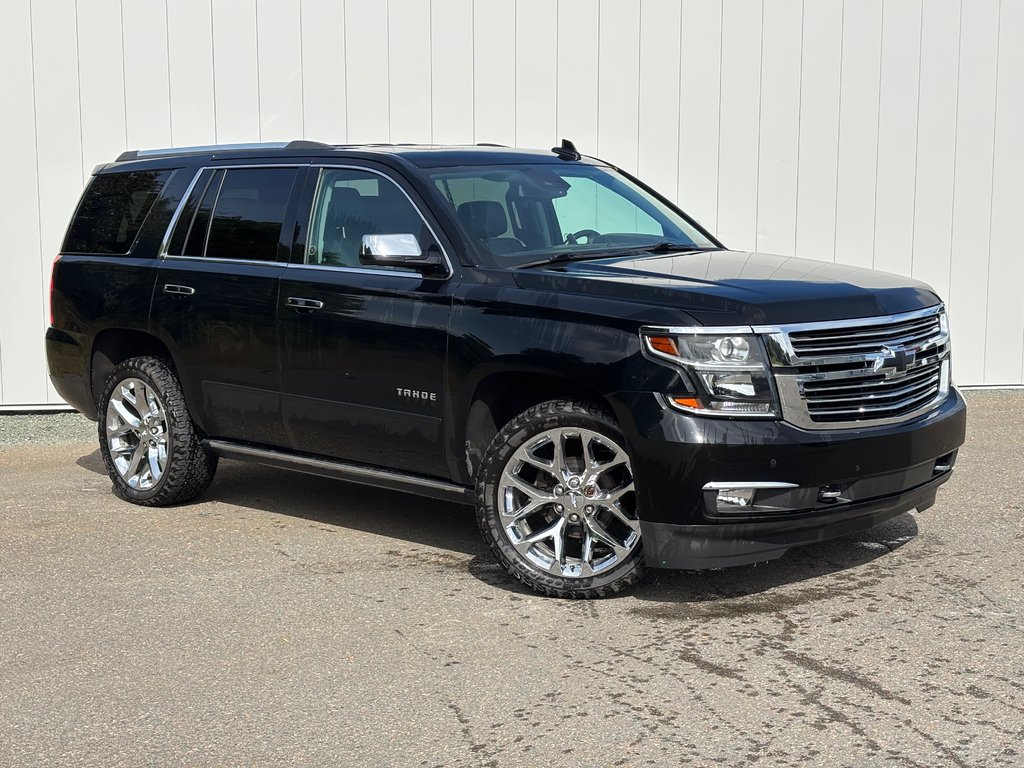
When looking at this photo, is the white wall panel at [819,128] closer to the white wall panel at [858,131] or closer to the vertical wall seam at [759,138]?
the white wall panel at [858,131]

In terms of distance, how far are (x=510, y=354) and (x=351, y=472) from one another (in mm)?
1227

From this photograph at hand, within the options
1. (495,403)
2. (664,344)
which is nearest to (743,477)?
(664,344)

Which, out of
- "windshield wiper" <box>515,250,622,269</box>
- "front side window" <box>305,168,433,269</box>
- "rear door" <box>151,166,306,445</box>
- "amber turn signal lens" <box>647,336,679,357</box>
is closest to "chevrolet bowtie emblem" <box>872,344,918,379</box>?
"amber turn signal lens" <box>647,336,679,357</box>

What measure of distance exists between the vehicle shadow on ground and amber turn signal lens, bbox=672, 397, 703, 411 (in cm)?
88

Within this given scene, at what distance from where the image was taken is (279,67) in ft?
33.7

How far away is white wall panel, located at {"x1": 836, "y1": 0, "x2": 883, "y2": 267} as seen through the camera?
10578mm

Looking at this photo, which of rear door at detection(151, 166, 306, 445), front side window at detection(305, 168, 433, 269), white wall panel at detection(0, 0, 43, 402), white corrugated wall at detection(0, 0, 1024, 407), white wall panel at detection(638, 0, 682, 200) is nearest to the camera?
front side window at detection(305, 168, 433, 269)

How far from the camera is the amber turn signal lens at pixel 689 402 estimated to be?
16.5 feet

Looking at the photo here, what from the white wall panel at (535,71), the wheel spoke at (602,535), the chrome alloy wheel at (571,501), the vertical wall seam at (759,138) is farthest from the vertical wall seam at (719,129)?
the wheel spoke at (602,535)

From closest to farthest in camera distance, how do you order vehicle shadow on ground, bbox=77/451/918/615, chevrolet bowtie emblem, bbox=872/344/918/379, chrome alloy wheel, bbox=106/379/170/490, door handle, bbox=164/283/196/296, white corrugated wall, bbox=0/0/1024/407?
chevrolet bowtie emblem, bbox=872/344/918/379 → vehicle shadow on ground, bbox=77/451/918/615 → door handle, bbox=164/283/196/296 → chrome alloy wheel, bbox=106/379/170/490 → white corrugated wall, bbox=0/0/1024/407

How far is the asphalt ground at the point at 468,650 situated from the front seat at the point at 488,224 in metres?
1.47

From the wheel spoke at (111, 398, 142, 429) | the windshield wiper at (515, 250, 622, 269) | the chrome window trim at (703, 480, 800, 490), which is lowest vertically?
the wheel spoke at (111, 398, 142, 429)

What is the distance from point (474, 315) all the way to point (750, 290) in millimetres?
1179

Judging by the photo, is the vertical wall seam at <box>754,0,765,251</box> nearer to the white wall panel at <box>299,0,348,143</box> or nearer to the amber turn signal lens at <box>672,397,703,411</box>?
the white wall panel at <box>299,0,348,143</box>
